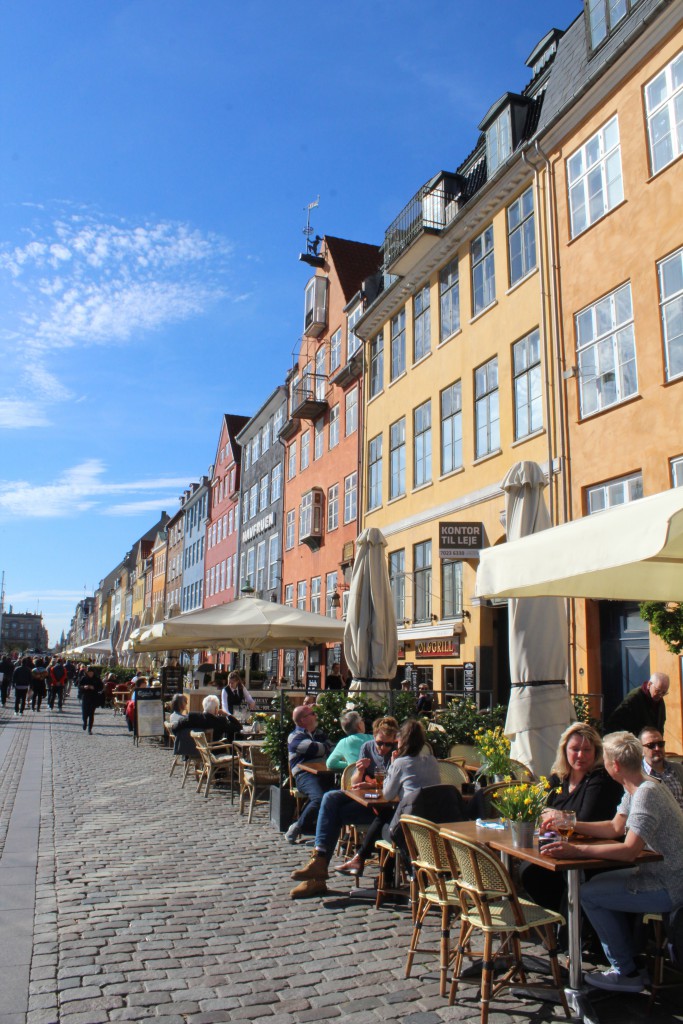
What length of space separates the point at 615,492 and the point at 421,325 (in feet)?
32.7

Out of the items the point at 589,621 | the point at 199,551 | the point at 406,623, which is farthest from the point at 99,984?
the point at 199,551

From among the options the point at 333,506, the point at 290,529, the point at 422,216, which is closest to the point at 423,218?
the point at 422,216

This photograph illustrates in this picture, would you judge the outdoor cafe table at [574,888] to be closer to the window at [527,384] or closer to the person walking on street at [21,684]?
the window at [527,384]

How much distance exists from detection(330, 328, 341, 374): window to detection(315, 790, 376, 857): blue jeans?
24.0 meters

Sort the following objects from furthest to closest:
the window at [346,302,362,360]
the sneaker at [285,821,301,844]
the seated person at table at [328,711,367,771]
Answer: the window at [346,302,362,360] < the sneaker at [285,821,301,844] < the seated person at table at [328,711,367,771]

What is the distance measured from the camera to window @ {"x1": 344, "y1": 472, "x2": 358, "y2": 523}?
27.4 m

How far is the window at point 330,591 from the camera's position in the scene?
93.6ft

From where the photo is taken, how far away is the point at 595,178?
50.5 ft

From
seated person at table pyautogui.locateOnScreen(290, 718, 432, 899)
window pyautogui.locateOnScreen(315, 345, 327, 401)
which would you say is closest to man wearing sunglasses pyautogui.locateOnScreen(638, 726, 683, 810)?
seated person at table pyautogui.locateOnScreen(290, 718, 432, 899)

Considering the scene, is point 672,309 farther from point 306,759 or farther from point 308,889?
point 308,889

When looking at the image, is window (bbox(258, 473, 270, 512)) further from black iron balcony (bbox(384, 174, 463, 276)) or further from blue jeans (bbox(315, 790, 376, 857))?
blue jeans (bbox(315, 790, 376, 857))

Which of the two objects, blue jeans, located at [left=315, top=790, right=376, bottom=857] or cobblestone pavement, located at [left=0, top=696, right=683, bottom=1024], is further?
blue jeans, located at [left=315, top=790, right=376, bottom=857]

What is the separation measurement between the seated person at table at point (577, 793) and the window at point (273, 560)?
3147 cm

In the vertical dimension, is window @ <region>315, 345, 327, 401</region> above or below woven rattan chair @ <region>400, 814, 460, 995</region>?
above
